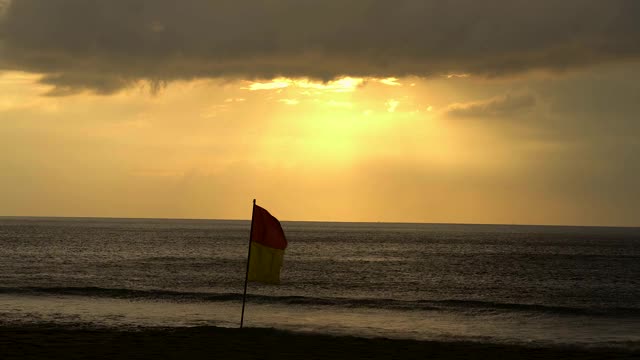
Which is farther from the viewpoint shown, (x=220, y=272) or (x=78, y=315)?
(x=220, y=272)

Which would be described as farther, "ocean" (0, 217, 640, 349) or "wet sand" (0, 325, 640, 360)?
"ocean" (0, 217, 640, 349)

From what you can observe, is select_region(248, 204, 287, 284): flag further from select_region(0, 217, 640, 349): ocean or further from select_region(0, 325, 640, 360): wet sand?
select_region(0, 217, 640, 349): ocean

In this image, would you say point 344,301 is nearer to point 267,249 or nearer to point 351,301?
point 351,301

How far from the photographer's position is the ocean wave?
128 feet

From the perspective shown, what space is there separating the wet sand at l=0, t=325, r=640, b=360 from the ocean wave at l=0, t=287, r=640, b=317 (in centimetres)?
1476

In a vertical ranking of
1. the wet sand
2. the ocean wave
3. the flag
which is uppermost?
the flag

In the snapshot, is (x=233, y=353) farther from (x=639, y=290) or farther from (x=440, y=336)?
(x=639, y=290)

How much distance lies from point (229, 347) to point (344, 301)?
21.0 m

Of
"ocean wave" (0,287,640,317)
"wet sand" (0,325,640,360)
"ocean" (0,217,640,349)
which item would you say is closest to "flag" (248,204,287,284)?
"wet sand" (0,325,640,360)

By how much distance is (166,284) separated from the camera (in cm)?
5269

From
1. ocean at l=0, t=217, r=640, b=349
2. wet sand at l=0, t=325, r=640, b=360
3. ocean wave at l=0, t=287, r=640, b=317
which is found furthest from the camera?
ocean wave at l=0, t=287, r=640, b=317

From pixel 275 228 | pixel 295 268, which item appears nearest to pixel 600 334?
pixel 275 228

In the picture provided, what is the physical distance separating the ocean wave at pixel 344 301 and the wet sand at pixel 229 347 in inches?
581

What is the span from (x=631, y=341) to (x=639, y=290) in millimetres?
31535
